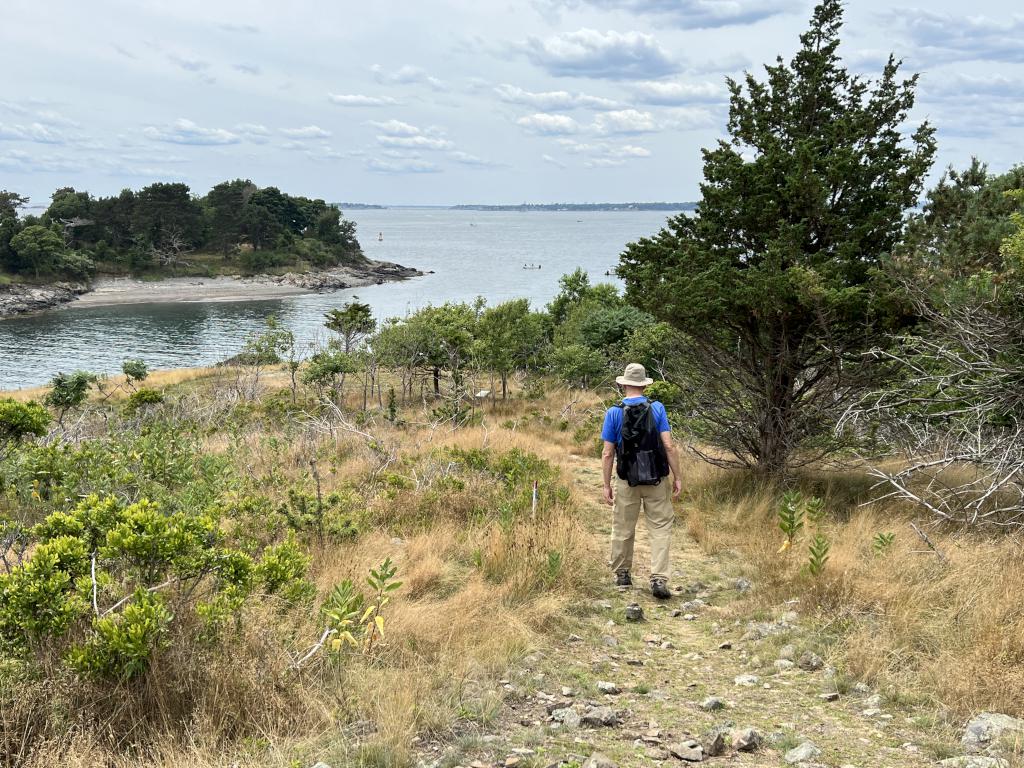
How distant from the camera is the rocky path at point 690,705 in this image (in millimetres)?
3705

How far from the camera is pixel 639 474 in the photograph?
6609 millimetres

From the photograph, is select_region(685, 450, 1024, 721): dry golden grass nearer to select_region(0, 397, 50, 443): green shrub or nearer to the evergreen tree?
the evergreen tree

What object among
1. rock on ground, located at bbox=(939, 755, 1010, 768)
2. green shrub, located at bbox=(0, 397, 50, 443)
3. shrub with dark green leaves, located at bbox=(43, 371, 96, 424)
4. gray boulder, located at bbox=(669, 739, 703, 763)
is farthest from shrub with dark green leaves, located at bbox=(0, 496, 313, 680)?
shrub with dark green leaves, located at bbox=(43, 371, 96, 424)

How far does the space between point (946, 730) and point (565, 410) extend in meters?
13.8

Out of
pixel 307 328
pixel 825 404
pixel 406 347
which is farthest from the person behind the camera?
pixel 307 328

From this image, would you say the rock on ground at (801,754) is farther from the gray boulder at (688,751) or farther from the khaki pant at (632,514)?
the khaki pant at (632,514)

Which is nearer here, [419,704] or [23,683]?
[23,683]

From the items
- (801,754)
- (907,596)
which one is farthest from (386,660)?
(907,596)

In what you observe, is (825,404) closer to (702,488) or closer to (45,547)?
(702,488)

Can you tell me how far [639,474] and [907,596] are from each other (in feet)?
7.45

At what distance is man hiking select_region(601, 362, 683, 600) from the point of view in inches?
259

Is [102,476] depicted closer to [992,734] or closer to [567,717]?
[567,717]

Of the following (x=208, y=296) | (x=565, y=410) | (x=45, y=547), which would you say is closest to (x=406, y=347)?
(x=565, y=410)

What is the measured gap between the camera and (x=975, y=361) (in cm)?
791
